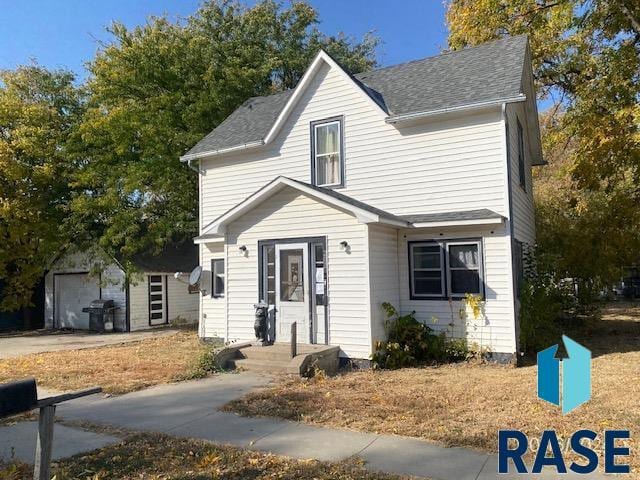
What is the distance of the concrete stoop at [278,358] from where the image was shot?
9508 mm

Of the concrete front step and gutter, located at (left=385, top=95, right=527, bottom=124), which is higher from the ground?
gutter, located at (left=385, top=95, right=527, bottom=124)

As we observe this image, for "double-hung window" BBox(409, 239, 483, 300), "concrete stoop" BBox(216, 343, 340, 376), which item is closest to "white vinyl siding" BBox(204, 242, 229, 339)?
"concrete stoop" BBox(216, 343, 340, 376)

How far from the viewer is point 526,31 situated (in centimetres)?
1808

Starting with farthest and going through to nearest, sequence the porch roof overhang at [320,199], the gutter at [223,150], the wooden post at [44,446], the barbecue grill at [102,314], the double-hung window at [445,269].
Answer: the barbecue grill at [102,314], the gutter at [223,150], the double-hung window at [445,269], the porch roof overhang at [320,199], the wooden post at [44,446]

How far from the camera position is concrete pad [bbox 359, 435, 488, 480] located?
4.72m

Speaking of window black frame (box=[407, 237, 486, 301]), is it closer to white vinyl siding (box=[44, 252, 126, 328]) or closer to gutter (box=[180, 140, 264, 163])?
gutter (box=[180, 140, 264, 163])

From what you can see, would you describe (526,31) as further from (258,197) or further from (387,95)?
(258,197)

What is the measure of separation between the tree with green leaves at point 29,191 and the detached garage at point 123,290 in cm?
100

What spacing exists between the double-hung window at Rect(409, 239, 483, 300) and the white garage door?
A: 14.1m

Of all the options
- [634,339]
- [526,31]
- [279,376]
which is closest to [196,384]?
[279,376]

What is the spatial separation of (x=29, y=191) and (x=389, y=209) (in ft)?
50.2

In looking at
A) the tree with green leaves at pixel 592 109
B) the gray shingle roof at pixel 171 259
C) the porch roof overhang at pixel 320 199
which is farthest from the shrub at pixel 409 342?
the gray shingle roof at pixel 171 259

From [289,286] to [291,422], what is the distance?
5016 mm

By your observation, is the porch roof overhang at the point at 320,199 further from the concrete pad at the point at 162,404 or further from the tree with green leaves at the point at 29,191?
the tree with green leaves at the point at 29,191
